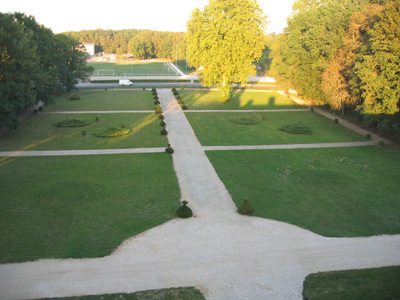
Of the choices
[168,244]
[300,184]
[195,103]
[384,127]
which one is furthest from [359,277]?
[195,103]

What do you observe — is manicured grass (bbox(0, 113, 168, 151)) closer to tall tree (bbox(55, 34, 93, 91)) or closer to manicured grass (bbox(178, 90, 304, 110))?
manicured grass (bbox(178, 90, 304, 110))

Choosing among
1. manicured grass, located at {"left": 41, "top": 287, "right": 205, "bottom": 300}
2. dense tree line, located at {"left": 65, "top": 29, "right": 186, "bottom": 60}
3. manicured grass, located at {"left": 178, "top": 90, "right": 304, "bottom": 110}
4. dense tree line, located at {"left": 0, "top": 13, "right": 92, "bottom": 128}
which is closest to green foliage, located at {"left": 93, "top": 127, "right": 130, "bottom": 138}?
dense tree line, located at {"left": 0, "top": 13, "right": 92, "bottom": 128}

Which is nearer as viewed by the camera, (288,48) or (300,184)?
(300,184)

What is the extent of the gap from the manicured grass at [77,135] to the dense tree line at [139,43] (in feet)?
284

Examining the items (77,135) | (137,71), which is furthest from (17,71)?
(137,71)

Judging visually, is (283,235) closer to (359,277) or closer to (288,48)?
(359,277)

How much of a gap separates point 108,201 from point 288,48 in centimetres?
4280

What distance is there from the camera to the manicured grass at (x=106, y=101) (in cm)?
4875

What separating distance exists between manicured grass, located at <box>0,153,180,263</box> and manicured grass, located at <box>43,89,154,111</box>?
21302mm

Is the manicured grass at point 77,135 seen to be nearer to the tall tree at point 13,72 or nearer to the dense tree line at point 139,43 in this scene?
the tall tree at point 13,72

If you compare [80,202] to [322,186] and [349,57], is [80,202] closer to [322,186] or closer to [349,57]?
[322,186]

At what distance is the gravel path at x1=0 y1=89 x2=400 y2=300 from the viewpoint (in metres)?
13.9

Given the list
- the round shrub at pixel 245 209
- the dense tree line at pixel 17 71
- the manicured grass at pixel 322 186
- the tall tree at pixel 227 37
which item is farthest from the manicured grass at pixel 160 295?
the tall tree at pixel 227 37

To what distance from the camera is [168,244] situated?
16.9 meters
